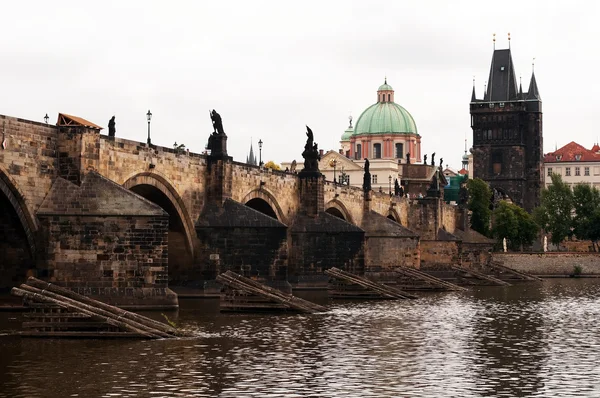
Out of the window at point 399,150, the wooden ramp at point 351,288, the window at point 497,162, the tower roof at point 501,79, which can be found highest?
the tower roof at point 501,79

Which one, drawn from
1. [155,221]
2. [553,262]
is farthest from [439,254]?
[155,221]

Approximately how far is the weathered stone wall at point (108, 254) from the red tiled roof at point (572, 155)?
5568 inches

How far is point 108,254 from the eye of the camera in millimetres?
37344

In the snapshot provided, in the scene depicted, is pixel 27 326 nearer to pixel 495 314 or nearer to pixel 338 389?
pixel 338 389

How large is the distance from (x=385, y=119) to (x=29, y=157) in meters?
129

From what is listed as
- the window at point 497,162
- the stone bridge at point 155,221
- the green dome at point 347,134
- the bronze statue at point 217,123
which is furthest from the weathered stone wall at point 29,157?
the green dome at point 347,134

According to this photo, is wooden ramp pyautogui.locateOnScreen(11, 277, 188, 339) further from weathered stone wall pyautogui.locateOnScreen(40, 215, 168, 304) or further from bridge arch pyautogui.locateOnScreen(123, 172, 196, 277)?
bridge arch pyautogui.locateOnScreen(123, 172, 196, 277)

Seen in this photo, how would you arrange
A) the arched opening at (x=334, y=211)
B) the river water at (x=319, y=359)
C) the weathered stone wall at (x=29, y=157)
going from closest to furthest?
the river water at (x=319, y=359)
the weathered stone wall at (x=29, y=157)
the arched opening at (x=334, y=211)

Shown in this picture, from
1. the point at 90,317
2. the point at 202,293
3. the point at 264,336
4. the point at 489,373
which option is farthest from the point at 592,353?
the point at 202,293

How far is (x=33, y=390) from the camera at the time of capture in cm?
2236

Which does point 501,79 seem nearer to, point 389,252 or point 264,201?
point 389,252

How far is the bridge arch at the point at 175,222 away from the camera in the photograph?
47844 millimetres

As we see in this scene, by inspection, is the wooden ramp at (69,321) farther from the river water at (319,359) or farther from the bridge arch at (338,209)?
the bridge arch at (338,209)

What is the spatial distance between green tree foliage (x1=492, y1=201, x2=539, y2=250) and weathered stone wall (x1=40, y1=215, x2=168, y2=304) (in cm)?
8830
